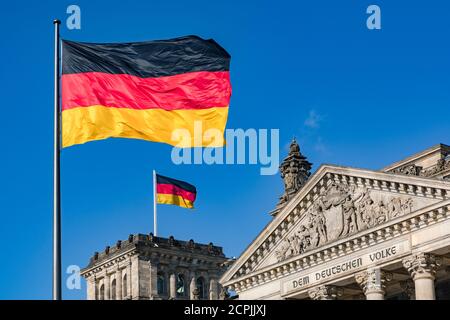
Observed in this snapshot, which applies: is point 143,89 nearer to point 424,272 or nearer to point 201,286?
point 424,272

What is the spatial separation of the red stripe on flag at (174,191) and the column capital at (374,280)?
3931 cm

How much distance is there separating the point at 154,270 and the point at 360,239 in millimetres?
47833

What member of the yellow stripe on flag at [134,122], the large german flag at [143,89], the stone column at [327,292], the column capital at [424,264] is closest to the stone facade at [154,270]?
the stone column at [327,292]

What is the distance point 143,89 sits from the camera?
1184 inches

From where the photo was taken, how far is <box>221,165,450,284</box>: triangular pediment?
5775 centimetres

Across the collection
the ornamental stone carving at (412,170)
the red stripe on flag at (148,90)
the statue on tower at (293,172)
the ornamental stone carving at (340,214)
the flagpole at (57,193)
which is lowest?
the flagpole at (57,193)

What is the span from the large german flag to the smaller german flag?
220 feet

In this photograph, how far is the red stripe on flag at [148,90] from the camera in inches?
1166

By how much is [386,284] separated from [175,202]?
4010cm

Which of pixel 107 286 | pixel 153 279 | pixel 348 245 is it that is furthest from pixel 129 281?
pixel 348 245

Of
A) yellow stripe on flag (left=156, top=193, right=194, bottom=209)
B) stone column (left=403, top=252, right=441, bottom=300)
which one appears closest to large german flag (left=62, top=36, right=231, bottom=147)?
stone column (left=403, top=252, right=441, bottom=300)

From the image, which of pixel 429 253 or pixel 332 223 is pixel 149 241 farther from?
pixel 429 253

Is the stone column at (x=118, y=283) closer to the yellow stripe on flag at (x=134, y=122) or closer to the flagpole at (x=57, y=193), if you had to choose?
the yellow stripe on flag at (x=134, y=122)

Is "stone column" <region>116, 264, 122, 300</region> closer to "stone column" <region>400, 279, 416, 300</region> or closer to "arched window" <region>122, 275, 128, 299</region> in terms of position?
→ "arched window" <region>122, 275, 128, 299</region>
